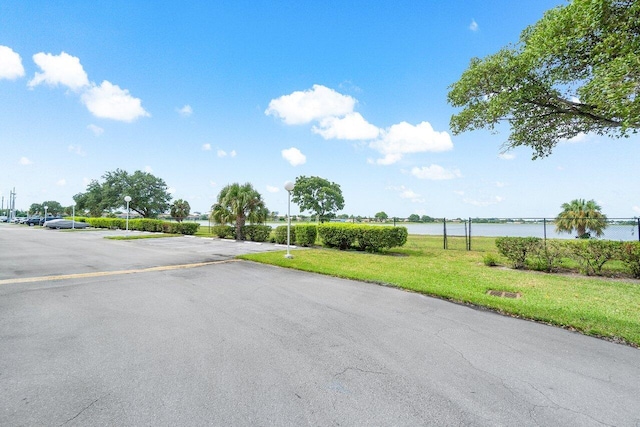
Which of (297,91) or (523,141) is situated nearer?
(523,141)

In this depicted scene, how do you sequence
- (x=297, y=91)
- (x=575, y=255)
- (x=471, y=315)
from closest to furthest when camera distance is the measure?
1. (x=471, y=315)
2. (x=575, y=255)
3. (x=297, y=91)

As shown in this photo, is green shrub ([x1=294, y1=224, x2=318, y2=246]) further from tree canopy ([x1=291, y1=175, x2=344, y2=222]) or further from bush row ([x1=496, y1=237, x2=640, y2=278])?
tree canopy ([x1=291, y1=175, x2=344, y2=222])

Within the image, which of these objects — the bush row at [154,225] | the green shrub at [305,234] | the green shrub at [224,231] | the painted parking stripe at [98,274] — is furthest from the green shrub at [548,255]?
the bush row at [154,225]

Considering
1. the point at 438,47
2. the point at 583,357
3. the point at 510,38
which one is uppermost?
the point at 438,47

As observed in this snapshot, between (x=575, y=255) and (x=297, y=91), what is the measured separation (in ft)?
48.7

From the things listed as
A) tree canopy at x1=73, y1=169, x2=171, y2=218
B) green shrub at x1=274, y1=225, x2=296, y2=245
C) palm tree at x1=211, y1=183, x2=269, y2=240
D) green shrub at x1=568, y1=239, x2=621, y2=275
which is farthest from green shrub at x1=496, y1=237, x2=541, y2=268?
tree canopy at x1=73, y1=169, x2=171, y2=218

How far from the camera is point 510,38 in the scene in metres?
8.51

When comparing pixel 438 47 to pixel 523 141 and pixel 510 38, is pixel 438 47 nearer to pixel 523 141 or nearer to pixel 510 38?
pixel 510 38

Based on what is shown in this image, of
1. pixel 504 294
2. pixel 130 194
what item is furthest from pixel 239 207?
pixel 130 194

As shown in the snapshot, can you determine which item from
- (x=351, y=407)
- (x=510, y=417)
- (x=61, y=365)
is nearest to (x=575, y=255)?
(x=510, y=417)

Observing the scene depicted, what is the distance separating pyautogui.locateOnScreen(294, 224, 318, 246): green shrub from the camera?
14.2 metres

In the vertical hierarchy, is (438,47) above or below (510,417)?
above

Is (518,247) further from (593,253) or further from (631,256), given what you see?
(631,256)

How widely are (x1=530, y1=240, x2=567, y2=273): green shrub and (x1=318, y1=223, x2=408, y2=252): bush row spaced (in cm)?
468
